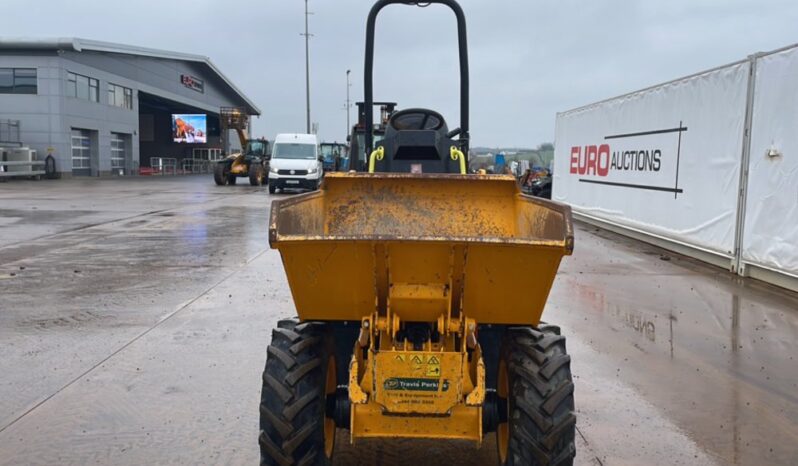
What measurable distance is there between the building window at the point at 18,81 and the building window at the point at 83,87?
1.82 m

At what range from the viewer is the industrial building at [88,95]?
121 ft

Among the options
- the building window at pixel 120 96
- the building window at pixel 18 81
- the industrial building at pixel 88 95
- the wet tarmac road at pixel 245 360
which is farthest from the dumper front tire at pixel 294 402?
the building window at pixel 120 96

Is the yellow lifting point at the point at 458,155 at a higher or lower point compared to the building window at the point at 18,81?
lower

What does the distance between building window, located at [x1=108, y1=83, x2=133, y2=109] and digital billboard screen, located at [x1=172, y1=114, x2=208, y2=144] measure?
12.7 metres

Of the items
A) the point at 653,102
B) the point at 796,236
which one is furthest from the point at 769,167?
the point at 653,102

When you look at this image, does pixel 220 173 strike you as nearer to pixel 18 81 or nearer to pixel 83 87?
pixel 83 87

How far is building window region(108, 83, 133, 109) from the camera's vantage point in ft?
144

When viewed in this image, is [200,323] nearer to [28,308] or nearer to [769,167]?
[28,308]

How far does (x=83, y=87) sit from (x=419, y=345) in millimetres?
42648

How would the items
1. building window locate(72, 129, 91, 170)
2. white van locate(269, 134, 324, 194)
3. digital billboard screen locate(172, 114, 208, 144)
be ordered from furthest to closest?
digital billboard screen locate(172, 114, 208, 144) < building window locate(72, 129, 91, 170) < white van locate(269, 134, 324, 194)

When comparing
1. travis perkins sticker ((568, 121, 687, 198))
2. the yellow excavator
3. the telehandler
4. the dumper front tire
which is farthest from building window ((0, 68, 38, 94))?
the dumper front tire

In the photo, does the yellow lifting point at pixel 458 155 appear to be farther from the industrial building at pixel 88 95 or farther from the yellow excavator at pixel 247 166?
the industrial building at pixel 88 95

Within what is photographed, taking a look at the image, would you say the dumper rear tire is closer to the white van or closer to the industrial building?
the white van

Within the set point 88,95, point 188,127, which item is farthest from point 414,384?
point 188,127
